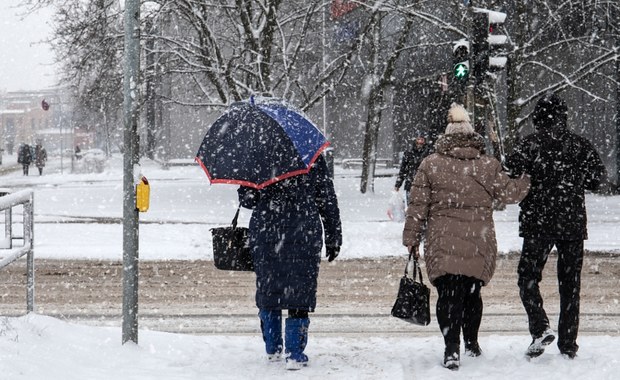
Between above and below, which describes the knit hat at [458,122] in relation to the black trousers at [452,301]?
above

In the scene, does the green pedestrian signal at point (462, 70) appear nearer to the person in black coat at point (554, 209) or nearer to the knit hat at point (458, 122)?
the person in black coat at point (554, 209)

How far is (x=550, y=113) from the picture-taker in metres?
5.98

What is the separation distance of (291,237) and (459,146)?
1.31 metres

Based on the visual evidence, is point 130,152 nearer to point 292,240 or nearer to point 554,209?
point 292,240

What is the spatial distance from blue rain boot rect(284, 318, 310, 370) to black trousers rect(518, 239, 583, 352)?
1606 mm

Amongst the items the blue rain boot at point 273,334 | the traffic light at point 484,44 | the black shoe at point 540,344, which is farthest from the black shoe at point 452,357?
the traffic light at point 484,44

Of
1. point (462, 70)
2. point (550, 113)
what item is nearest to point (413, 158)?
point (462, 70)

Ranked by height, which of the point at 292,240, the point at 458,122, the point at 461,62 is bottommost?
the point at 292,240

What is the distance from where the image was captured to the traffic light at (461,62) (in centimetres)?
1274

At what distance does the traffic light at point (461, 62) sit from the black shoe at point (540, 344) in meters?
7.37

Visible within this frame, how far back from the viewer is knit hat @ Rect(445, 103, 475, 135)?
5738mm

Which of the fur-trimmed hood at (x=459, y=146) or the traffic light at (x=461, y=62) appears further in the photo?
the traffic light at (x=461, y=62)

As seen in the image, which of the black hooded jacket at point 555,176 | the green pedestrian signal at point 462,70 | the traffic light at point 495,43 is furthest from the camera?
the green pedestrian signal at point 462,70

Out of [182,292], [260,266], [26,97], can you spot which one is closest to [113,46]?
[182,292]
